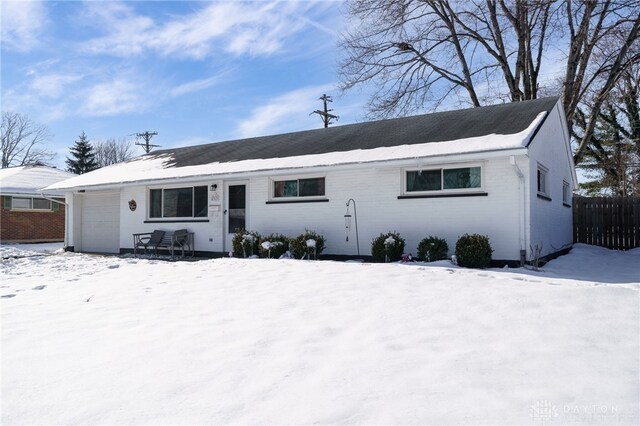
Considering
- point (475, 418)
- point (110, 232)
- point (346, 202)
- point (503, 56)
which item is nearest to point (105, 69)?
point (110, 232)

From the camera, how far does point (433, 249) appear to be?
9.31 meters

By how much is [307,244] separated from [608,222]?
33.9 ft

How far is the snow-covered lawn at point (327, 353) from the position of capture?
2830 millimetres

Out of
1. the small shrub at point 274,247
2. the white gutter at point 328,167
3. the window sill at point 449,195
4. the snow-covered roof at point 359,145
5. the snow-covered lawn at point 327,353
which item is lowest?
the snow-covered lawn at point 327,353

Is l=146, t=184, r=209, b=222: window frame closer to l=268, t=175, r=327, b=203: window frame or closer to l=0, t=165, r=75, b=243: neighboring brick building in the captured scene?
l=268, t=175, r=327, b=203: window frame

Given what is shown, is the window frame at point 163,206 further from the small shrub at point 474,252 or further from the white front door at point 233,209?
the small shrub at point 474,252

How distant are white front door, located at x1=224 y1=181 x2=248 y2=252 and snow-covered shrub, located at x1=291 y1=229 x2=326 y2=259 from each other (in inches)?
95.4

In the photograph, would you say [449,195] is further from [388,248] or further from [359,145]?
[359,145]

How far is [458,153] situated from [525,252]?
232 cm

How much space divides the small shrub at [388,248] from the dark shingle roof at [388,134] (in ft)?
7.96

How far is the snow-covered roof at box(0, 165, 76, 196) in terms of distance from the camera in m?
Answer: 20.5

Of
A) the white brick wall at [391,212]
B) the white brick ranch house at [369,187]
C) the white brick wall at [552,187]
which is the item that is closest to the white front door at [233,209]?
the white brick ranch house at [369,187]

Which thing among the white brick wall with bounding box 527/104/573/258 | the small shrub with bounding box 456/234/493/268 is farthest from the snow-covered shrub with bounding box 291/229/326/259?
the white brick wall with bounding box 527/104/573/258

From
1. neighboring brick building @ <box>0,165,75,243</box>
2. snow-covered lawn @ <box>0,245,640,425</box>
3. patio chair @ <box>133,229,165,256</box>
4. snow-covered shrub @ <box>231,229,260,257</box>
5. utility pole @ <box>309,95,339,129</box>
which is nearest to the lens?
snow-covered lawn @ <box>0,245,640,425</box>
